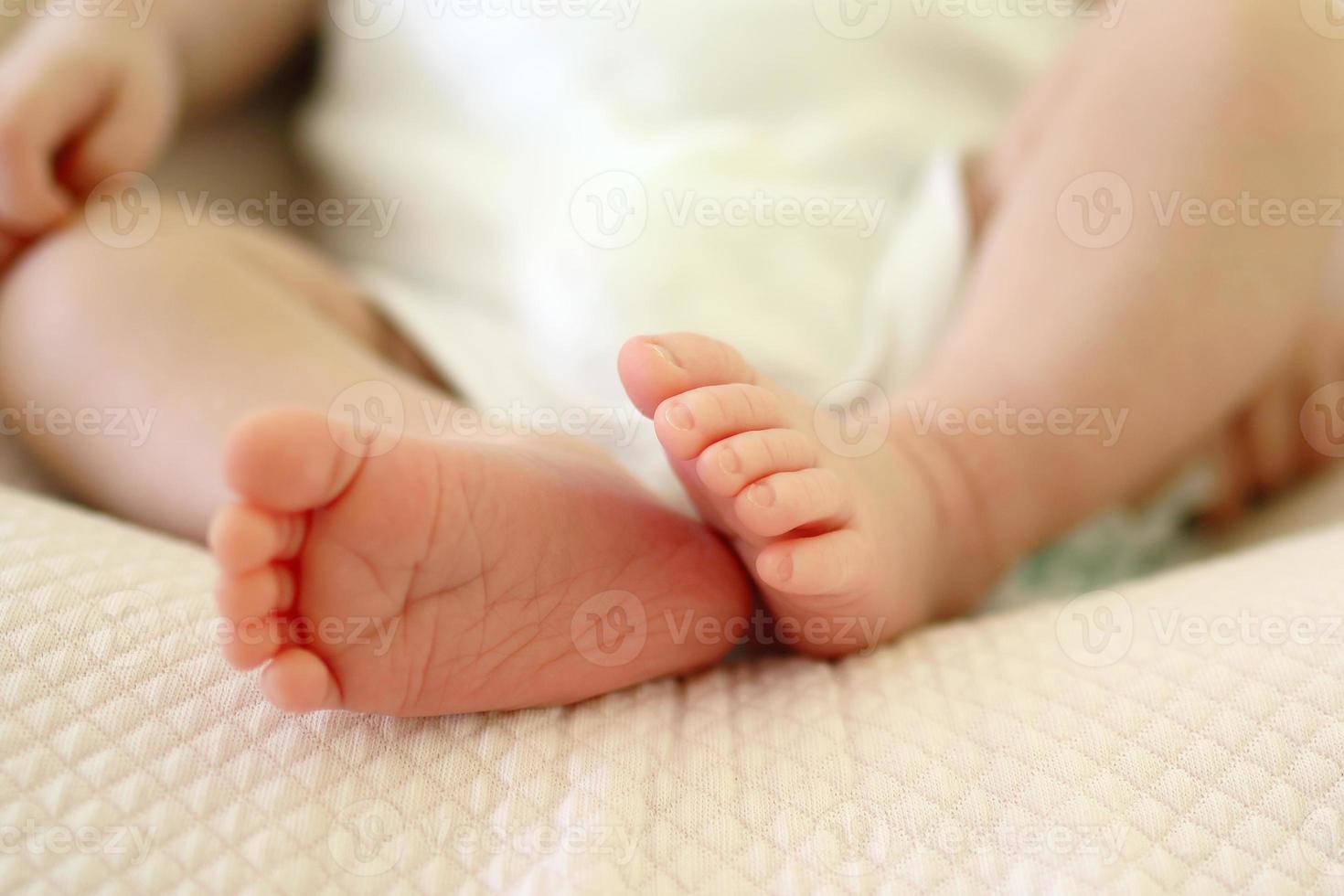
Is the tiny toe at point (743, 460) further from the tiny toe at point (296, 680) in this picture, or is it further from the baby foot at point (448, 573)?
the tiny toe at point (296, 680)

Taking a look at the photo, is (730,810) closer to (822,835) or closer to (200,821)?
(822,835)

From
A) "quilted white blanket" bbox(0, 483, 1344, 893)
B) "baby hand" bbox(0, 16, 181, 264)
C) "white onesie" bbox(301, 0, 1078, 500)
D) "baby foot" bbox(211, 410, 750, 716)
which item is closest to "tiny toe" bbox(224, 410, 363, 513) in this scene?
"baby foot" bbox(211, 410, 750, 716)

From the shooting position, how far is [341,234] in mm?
947

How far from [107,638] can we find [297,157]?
695mm

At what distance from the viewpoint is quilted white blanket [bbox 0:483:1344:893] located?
408mm

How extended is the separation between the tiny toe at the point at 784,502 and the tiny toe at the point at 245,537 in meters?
0.19

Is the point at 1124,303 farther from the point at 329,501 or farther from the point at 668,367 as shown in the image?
the point at 329,501

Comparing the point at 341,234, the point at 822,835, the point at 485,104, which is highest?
the point at 485,104

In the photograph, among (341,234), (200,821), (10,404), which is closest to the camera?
(200,821)

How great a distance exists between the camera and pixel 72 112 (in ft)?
2.37

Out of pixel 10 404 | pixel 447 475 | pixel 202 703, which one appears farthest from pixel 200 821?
pixel 10 404

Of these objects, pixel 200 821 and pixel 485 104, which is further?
pixel 485 104

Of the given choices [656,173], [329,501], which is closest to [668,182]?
[656,173]

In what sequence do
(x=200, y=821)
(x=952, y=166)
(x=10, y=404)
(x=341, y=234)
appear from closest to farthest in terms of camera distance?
(x=200, y=821), (x=10, y=404), (x=952, y=166), (x=341, y=234)
